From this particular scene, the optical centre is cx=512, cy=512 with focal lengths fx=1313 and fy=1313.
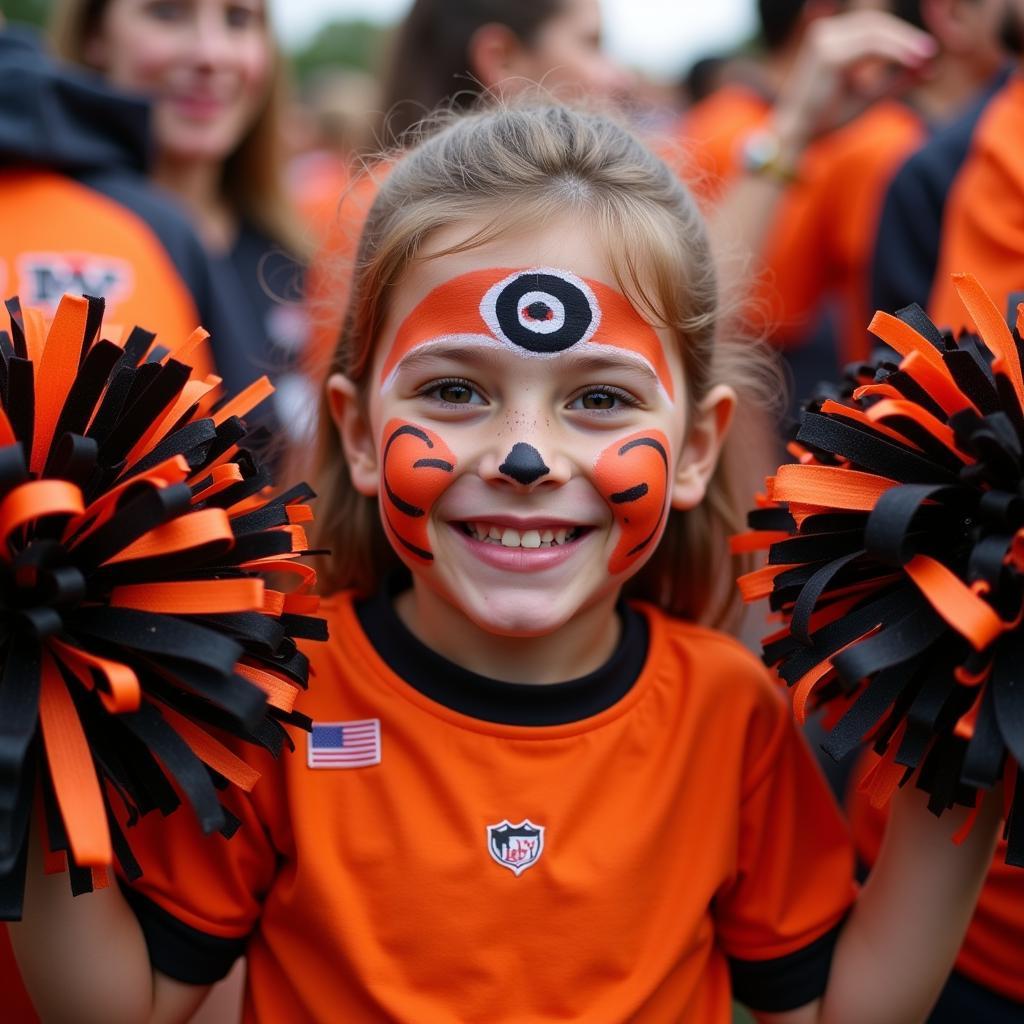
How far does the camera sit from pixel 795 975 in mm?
1863

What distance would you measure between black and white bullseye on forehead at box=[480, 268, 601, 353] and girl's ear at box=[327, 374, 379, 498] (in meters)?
0.33

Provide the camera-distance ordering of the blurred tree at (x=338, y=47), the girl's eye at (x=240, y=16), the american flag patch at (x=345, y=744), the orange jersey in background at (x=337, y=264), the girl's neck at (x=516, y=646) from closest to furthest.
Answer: the american flag patch at (x=345, y=744), the girl's neck at (x=516, y=646), the orange jersey in background at (x=337, y=264), the girl's eye at (x=240, y=16), the blurred tree at (x=338, y=47)

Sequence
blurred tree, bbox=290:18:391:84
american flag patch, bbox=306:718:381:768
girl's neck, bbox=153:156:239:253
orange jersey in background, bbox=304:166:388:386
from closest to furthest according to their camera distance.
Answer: american flag patch, bbox=306:718:381:768
orange jersey in background, bbox=304:166:388:386
girl's neck, bbox=153:156:239:253
blurred tree, bbox=290:18:391:84

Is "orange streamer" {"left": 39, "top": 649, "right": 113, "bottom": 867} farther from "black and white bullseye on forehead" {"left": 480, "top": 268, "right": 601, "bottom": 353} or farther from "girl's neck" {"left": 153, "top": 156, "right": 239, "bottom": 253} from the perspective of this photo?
"girl's neck" {"left": 153, "top": 156, "right": 239, "bottom": 253}

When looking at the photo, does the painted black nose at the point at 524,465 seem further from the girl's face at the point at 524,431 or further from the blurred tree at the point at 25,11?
the blurred tree at the point at 25,11

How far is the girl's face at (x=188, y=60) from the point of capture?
12.2ft

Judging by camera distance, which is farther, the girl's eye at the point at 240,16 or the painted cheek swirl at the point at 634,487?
the girl's eye at the point at 240,16

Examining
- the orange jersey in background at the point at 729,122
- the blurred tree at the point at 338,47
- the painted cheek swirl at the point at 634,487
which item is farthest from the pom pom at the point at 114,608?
the blurred tree at the point at 338,47

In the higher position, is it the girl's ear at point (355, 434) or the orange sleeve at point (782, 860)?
the girl's ear at point (355, 434)

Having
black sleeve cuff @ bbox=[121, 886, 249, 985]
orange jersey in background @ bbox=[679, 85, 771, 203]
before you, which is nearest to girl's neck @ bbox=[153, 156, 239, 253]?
orange jersey in background @ bbox=[679, 85, 771, 203]

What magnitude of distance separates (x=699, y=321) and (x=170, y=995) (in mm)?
1210

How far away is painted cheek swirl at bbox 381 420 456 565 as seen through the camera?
175 centimetres

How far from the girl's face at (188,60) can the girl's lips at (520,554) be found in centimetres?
250

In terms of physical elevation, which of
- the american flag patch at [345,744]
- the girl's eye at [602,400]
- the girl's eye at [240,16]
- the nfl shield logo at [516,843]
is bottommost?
the nfl shield logo at [516,843]
